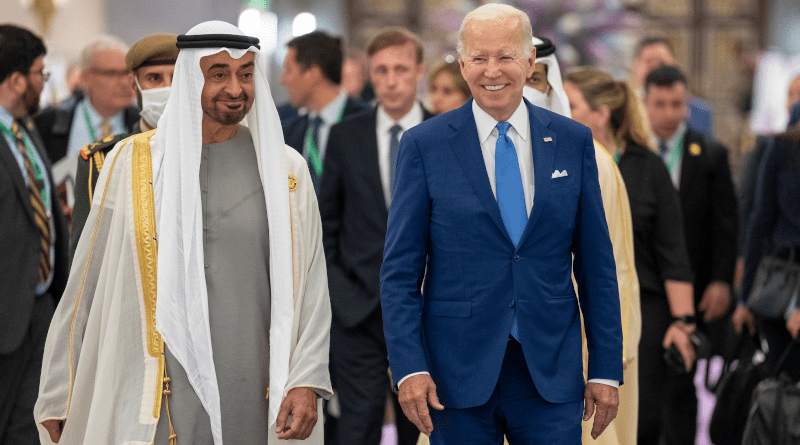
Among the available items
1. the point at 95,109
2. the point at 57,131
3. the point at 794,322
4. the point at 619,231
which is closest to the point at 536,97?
the point at 619,231

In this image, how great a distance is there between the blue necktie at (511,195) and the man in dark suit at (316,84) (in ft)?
10.5

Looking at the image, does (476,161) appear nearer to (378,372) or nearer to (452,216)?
(452,216)

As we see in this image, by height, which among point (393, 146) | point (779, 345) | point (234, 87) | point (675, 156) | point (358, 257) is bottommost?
point (779, 345)

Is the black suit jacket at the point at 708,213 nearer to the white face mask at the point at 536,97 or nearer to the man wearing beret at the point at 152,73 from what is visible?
the white face mask at the point at 536,97

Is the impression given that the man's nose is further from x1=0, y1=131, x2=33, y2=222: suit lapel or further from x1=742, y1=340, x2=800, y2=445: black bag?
x1=742, y1=340, x2=800, y2=445: black bag

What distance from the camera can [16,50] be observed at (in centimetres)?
439

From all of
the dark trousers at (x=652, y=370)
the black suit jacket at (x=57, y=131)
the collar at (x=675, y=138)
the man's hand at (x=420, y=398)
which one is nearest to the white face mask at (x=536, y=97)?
the dark trousers at (x=652, y=370)

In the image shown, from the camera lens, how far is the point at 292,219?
2.86 m

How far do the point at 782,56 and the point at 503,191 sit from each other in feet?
40.5

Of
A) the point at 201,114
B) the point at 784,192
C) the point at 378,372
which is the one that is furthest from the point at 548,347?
the point at 784,192

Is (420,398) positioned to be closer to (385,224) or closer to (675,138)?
(385,224)

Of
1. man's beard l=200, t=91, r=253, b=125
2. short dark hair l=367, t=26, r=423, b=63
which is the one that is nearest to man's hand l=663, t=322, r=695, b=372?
short dark hair l=367, t=26, r=423, b=63

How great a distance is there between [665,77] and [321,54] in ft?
6.77

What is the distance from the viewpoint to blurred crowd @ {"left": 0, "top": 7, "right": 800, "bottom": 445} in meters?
4.07
